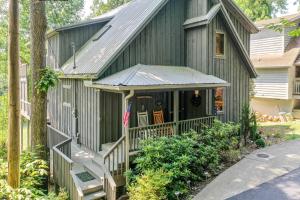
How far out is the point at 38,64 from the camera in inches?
345

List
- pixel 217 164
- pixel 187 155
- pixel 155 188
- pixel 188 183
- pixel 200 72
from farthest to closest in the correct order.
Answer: pixel 200 72, pixel 217 164, pixel 187 155, pixel 188 183, pixel 155 188

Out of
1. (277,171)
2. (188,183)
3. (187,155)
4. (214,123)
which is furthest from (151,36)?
(277,171)

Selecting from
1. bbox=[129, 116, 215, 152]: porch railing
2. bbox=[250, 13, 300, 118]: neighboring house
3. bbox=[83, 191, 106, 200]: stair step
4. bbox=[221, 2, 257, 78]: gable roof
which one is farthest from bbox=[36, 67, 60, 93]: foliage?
bbox=[250, 13, 300, 118]: neighboring house

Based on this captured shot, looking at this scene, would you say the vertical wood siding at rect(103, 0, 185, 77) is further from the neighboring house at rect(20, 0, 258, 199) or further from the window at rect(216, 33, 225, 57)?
the window at rect(216, 33, 225, 57)

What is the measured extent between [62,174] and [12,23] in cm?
500

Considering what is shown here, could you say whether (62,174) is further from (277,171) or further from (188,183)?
(277,171)

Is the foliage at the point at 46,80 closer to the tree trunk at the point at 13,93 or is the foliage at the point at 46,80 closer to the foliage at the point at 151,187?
the tree trunk at the point at 13,93

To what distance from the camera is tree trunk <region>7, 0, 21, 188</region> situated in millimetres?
5422

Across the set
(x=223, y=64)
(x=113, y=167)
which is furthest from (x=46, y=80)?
(x=223, y=64)

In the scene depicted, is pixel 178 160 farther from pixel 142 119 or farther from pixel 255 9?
pixel 255 9

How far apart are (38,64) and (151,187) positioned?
5268 millimetres

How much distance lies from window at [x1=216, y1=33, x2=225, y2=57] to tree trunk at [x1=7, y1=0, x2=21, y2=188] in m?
9.18

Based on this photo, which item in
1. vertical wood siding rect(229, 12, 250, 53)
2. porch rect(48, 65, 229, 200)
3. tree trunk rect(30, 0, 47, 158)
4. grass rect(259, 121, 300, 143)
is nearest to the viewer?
porch rect(48, 65, 229, 200)

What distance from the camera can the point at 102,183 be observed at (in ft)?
27.5
